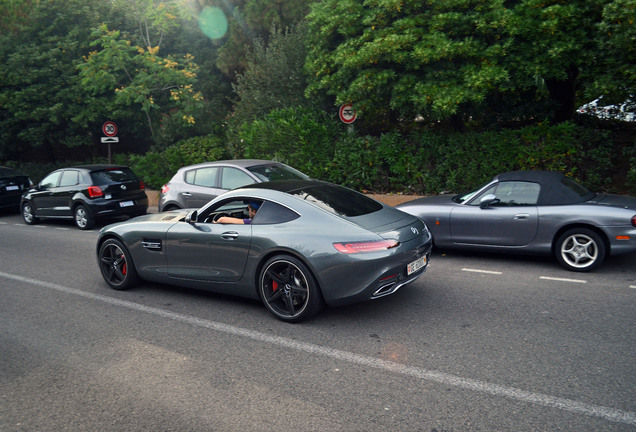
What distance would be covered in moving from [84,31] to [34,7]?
7.82 ft

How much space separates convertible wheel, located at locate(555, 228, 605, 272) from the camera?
6859mm

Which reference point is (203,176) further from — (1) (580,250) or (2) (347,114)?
(1) (580,250)

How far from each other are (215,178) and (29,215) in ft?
24.8

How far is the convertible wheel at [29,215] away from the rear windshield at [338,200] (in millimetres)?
11688

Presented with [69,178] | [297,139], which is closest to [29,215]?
[69,178]

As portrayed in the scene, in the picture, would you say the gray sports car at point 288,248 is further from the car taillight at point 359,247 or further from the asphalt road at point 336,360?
the asphalt road at point 336,360

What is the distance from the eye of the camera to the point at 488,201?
7.60 metres

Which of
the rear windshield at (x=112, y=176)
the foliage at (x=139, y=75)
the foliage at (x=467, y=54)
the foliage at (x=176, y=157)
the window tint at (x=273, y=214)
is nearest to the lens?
the window tint at (x=273, y=214)

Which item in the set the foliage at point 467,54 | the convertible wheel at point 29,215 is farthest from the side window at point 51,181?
the foliage at point 467,54

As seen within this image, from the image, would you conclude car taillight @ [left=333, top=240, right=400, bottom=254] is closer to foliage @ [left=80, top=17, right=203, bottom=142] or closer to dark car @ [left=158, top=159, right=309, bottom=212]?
dark car @ [left=158, top=159, right=309, bottom=212]

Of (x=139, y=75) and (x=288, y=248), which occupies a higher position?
(x=139, y=75)

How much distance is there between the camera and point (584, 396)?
3.62 meters

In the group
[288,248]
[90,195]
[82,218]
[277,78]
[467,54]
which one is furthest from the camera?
[277,78]

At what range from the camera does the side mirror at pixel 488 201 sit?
758 centimetres
